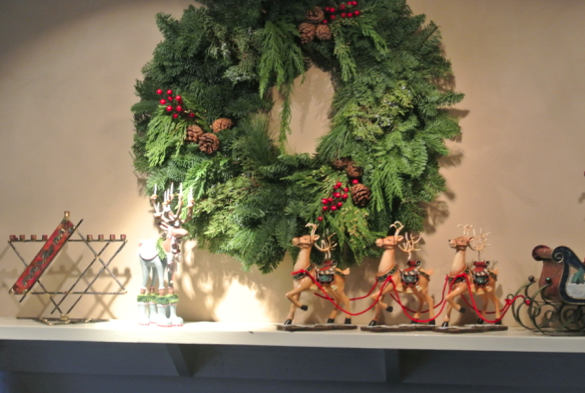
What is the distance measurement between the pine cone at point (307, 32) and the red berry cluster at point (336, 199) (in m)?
0.42

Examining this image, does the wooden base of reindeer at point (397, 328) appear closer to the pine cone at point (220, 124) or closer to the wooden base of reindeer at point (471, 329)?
the wooden base of reindeer at point (471, 329)

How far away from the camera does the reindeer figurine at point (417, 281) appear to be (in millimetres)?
1562

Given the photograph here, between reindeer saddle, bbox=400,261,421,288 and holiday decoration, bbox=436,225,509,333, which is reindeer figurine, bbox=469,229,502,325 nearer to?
holiday decoration, bbox=436,225,509,333

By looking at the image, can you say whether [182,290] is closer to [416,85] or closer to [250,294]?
[250,294]

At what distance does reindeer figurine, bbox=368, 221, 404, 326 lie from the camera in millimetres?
1572

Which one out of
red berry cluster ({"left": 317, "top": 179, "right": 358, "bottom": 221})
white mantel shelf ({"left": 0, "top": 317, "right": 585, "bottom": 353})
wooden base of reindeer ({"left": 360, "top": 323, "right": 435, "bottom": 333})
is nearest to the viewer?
white mantel shelf ({"left": 0, "top": 317, "right": 585, "bottom": 353})

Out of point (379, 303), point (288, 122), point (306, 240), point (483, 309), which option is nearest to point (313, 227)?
point (306, 240)

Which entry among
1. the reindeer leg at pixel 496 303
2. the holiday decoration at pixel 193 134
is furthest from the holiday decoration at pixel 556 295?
the holiday decoration at pixel 193 134

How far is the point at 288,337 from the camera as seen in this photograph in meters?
1.48

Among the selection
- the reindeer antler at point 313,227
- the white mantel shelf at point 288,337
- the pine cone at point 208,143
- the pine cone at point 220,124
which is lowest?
the white mantel shelf at point 288,337

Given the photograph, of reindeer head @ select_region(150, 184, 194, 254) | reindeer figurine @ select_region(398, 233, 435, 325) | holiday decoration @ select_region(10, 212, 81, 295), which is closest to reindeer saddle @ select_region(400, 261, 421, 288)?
reindeer figurine @ select_region(398, 233, 435, 325)

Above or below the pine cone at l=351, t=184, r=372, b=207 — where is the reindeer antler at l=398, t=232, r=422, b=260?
below

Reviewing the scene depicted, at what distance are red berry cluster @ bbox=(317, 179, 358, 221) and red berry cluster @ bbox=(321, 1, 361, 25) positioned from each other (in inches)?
18.7

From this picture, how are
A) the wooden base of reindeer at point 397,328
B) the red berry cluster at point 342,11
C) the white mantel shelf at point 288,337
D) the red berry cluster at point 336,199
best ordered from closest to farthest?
the white mantel shelf at point 288,337
the wooden base of reindeer at point 397,328
the red berry cluster at point 336,199
the red berry cluster at point 342,11
